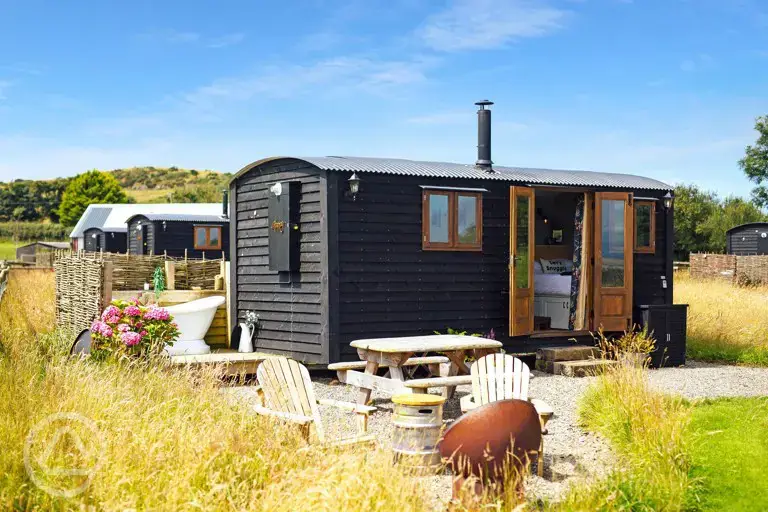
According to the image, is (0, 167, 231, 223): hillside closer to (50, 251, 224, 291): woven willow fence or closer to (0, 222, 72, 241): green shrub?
(0, 222, 72, 241): green shrub

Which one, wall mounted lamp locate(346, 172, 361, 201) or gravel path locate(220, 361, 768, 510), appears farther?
wall mounted lamp locate(346, 172, 361, 201)

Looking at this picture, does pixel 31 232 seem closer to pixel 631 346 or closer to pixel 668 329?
pixel 668 329

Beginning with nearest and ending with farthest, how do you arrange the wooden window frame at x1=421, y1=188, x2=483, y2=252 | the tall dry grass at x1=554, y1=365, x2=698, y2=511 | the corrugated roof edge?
the tall dry grass at x1=554, y1=365, x2=698, y2=511 < the corrugated roof edge < the wooden window frame at x1=421, y1=188, x2=483, y2=252

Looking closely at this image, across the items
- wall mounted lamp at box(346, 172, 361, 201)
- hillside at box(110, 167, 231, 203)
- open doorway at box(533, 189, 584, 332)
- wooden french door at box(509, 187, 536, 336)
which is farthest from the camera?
hillside at box(110, 167, 231, 203)

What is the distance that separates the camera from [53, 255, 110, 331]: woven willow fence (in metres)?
12.6

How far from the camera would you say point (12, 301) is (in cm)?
1546

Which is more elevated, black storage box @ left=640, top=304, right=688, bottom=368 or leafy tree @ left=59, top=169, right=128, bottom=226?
leafy tree @ left=59, top=169, right=128, bottom=226

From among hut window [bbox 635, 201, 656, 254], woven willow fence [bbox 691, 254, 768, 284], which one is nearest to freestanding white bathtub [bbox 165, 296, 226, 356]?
hut window [bbox 635, 201, 656, 254]

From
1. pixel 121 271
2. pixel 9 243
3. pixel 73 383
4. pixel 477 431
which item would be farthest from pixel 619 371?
pixel 9 243

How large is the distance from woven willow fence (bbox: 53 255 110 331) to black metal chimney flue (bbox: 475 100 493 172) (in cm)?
549

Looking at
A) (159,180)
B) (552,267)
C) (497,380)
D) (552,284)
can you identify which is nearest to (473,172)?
(552,284)

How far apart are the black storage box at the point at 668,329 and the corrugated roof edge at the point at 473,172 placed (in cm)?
186

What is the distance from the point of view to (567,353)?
Result: 12242mm

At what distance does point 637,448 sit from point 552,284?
22.2 ft
